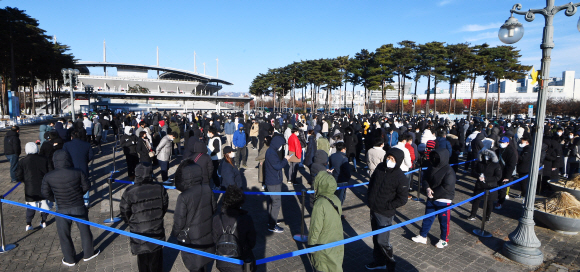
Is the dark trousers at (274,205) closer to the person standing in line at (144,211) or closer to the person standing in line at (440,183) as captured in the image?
the person standing in line at (144,211)

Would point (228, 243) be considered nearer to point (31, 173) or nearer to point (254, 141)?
point (31, 173)

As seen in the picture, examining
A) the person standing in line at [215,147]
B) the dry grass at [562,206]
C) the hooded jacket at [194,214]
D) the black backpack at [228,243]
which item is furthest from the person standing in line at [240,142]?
the dry grass at [562,206]

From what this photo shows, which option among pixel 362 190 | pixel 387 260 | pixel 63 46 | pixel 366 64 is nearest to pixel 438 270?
pixel 387 260

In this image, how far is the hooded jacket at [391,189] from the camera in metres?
4.01

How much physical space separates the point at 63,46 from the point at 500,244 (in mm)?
69779

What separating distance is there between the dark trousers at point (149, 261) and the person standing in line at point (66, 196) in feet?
5.18

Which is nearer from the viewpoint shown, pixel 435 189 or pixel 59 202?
pixel 59 202

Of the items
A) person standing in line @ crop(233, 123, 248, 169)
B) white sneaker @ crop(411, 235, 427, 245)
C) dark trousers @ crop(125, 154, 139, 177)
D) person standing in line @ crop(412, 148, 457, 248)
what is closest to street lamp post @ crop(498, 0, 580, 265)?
person standing in line @ crop(412, 148, 457, 248)

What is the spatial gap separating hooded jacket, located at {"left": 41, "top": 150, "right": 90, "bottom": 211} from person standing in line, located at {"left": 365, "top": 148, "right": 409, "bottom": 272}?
4.28m

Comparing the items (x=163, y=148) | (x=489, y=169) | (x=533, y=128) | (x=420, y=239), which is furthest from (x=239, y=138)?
(x=533, y=128)

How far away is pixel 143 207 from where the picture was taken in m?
3.34

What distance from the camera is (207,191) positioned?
3.54 m

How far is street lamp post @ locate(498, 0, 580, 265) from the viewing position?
14.1 feet

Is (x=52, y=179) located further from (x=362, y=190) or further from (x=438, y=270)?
(x=362, y=190)
